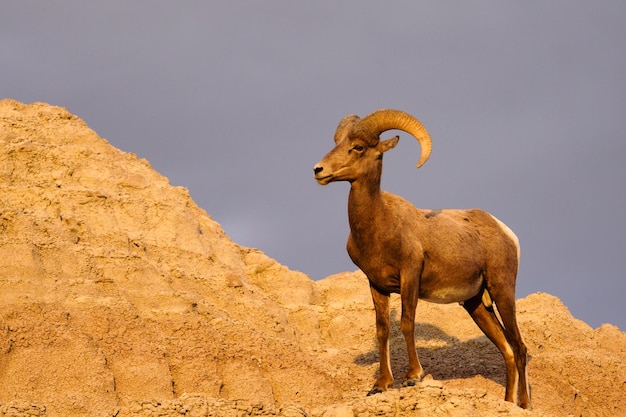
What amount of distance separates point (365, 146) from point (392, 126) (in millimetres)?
599

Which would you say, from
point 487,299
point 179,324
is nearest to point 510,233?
point 487,299

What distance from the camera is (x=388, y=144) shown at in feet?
52.4

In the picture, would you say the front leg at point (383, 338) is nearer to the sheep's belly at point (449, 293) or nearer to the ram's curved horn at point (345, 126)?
the sheep's belly at point (449, 293)

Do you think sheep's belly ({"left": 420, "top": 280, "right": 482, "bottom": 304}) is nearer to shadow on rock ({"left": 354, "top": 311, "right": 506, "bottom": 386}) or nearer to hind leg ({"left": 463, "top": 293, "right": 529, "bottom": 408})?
hind leg ({"left": 463, "top": 293, "right": 529, "bottom": 408})

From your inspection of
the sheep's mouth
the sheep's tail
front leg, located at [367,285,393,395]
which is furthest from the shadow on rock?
the sheep's mouth

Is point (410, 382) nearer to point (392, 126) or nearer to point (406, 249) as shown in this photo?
point (406, 249)

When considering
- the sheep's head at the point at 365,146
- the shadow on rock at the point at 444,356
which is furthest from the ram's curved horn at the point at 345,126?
the shadow on rock at the point at 444,356

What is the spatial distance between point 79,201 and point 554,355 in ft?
37.4

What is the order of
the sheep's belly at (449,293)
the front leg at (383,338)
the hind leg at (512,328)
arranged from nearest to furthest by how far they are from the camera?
the front leg at (383,338), the sheep's belly at (449,293), the hind leg at (512,328)

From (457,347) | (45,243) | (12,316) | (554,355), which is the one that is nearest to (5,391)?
(12,316)

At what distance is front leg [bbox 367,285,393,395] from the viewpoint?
16078 mm

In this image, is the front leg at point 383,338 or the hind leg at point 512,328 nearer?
the front leg at point 383,338

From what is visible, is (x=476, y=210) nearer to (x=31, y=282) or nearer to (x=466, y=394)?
(x=466, y=394)

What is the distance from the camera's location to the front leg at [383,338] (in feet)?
52.7
